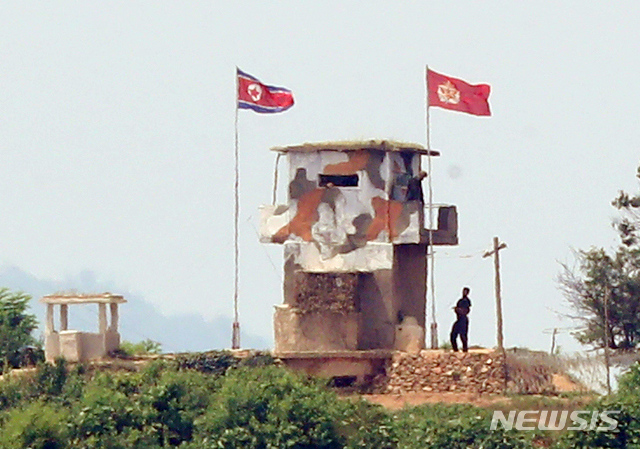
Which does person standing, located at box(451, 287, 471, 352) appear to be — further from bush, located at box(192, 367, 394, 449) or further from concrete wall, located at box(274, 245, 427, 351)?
bush, located at box(192, 367, 394, 449)

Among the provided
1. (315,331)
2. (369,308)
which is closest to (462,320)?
(369,308)

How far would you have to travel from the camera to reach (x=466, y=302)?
59.6 meters

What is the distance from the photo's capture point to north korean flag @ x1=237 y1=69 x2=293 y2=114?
6494cm

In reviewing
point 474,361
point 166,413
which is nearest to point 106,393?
point 166,413

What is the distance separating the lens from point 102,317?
62375 millimetres

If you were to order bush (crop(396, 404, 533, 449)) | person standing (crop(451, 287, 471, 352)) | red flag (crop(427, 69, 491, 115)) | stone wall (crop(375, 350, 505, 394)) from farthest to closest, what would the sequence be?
1. red flag (crop(427, 69, 491, 115))
2. person standing (crop(451, 287, 471, 352))
3. stone wall (crop(375, 350, 505, 394))
4. bush (crop(396, 404, 533, 449))

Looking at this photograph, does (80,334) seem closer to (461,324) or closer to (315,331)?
(315,331)

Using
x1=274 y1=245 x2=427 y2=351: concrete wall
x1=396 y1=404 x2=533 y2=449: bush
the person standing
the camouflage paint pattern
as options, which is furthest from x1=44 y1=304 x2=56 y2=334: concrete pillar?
x1=396 y1=404 x2=533 y2=449: bush

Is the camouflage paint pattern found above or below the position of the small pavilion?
above

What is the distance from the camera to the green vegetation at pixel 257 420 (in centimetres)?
5144

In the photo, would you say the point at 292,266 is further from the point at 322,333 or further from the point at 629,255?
the point at 629,255

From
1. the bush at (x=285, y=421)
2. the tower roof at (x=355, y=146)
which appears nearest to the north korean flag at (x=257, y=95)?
the tower roof at (x=355, y=146)

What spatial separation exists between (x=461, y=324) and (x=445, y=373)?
152 centimetres

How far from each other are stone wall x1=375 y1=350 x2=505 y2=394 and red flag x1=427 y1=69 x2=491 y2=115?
6506mm
